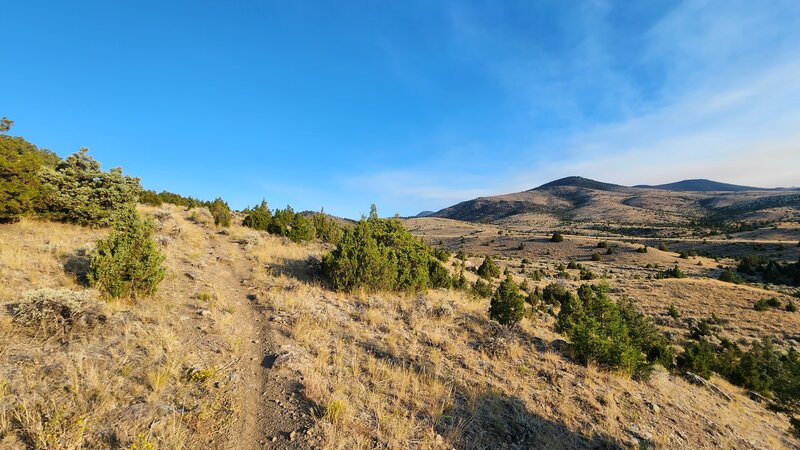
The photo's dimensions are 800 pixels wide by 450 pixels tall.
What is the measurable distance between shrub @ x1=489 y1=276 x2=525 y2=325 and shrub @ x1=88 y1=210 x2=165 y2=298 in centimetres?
1066

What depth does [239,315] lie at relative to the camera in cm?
916

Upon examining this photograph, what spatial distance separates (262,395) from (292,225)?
62.6 ft

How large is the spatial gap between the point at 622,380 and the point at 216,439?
981 centimetres

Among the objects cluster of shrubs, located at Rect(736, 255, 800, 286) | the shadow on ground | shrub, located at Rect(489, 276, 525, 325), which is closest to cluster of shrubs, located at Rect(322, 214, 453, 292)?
shrub, located at Rect(489, 276, 525, 325)

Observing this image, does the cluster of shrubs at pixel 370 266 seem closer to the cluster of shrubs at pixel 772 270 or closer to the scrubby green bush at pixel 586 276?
the scrubby green bush at pixel 586 276

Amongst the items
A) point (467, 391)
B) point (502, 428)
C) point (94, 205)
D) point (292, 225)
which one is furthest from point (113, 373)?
point (292, 225)

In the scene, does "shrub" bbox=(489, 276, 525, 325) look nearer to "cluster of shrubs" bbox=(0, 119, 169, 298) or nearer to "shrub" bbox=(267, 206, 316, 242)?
"cluster of shrubs" bbox=(0, 119, 169, 298)

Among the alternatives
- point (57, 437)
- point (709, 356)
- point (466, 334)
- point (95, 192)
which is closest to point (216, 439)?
point (57, 437)

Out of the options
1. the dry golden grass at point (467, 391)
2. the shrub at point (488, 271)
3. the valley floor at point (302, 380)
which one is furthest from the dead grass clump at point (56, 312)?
the shrub at point (488, 271)

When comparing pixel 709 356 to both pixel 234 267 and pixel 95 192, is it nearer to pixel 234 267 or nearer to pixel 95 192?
pixel 234 267

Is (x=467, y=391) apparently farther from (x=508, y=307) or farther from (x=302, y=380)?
(x=508, y=307)

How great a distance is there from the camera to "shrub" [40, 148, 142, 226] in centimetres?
1345

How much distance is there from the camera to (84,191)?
46.7ft

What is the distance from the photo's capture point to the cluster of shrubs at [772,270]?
38.2 m
